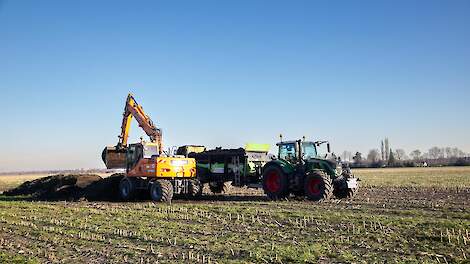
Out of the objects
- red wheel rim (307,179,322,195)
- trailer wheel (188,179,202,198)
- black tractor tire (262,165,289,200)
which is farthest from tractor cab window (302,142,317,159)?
trailer wheel (188,179,202,198)

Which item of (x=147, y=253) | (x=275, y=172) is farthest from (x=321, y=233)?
(x=275, y=172)

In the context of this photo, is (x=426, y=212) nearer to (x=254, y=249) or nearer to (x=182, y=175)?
(x=254, y=249)

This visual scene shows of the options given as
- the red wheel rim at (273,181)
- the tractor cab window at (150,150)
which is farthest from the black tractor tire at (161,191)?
the red wheel rim at (273,181)

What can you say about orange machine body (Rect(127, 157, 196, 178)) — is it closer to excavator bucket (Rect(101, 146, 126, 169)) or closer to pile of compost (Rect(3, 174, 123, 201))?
pile of compost (Rect(3, 174, 123, 201))

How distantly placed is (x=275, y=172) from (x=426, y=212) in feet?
21.2

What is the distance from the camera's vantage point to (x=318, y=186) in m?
18.3

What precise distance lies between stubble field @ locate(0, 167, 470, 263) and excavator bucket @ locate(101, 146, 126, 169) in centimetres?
644

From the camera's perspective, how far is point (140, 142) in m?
21.8

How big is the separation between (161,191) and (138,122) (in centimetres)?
629

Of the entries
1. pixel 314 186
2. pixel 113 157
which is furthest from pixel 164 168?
pixel 314 186

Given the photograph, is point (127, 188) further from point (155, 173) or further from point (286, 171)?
point (286, 171)

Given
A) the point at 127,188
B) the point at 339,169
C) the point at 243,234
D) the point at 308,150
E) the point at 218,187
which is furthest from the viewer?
the point at 218,187

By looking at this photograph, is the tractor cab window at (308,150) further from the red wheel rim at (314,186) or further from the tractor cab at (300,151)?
the red wheel rim at (314,186)

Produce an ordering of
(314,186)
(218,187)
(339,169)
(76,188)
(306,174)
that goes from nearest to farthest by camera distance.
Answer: (314,186) → (306,174) → (339,169) → (76,188) → (218,187)
